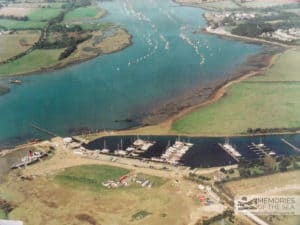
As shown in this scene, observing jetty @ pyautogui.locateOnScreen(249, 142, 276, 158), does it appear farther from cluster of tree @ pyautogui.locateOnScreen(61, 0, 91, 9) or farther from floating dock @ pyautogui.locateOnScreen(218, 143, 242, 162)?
cluster of tree @ pyautogui.locateOnScreen(61, 0, 91, 9)

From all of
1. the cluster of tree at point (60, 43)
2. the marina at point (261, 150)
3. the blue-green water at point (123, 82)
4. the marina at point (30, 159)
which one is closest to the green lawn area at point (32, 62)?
the cluster of tree at point (60, 43)

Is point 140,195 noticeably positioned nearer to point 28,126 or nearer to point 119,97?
point 28,126

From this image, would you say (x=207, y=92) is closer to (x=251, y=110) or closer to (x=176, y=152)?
(x=251, y=110)

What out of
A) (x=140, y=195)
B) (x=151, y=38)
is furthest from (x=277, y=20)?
→ (x=140, y=195)

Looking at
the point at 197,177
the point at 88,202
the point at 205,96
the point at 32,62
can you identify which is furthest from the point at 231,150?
the point at 32,62

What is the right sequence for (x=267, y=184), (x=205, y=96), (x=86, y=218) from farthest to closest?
(x=205, y=96) → (x=267, y=184) → (x=86, y=218)

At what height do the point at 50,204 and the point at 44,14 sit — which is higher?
the point at 44,14

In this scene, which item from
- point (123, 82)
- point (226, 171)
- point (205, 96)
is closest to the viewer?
point (226, 171)
